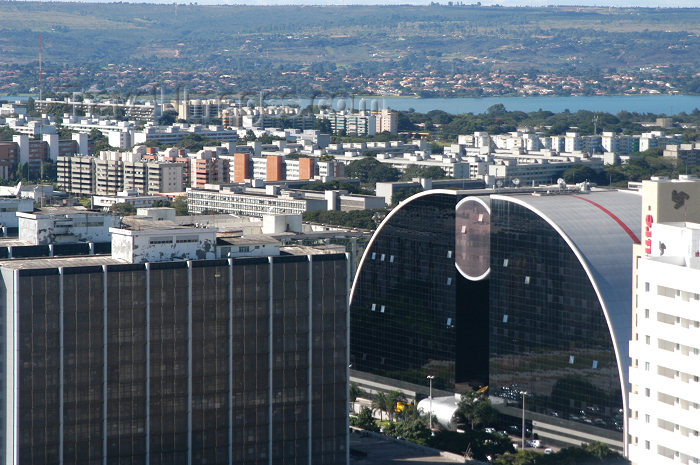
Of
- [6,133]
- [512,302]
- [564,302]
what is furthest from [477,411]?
[6,133]

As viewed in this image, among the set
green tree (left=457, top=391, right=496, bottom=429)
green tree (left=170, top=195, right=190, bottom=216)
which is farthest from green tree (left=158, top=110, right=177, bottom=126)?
green tree (left=457, top=391, right=496, bottom=429)

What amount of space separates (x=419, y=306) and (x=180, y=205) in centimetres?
4469

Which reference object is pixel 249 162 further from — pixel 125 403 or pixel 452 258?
pixel 125 403

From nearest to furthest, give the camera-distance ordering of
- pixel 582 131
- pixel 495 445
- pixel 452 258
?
pixel 495 445
pixel 452 258
pixel 582 131

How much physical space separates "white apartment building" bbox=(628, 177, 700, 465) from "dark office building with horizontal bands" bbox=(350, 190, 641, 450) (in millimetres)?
12079

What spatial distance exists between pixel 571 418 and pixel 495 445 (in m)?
2.53

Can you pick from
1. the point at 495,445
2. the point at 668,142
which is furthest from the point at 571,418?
the point at 668,142

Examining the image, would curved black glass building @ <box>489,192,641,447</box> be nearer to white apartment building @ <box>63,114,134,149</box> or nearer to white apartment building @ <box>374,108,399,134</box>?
white apartment building @ <box>63,114,134,149</box>

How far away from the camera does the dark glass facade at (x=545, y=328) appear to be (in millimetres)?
35312

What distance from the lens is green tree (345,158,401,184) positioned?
101 m

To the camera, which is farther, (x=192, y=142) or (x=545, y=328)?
(x=192, y=142)

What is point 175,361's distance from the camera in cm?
2839

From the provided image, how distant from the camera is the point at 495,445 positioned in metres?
34.5

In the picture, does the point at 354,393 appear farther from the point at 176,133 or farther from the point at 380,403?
the point at 176,133
